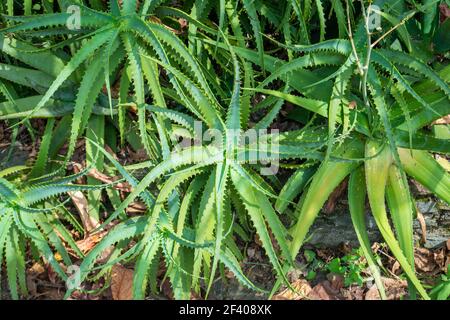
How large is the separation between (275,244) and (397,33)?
Result: 0.85 m

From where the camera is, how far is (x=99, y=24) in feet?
5.68

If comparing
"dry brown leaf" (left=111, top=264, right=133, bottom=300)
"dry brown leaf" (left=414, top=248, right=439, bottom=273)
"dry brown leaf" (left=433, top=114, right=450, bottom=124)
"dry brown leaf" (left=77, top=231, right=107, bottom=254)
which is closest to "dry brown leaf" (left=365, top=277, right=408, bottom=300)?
"dry brown leaf" (left=414, top=248, right=439, bottom=273)

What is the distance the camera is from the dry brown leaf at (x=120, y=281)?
2.00m

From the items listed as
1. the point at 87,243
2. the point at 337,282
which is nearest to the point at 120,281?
the point at 87,243

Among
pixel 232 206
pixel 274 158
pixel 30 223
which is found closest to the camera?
pixel 274 158

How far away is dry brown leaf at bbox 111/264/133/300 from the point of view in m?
2.00

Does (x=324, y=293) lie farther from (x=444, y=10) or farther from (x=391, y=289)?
(x=444, y=10)

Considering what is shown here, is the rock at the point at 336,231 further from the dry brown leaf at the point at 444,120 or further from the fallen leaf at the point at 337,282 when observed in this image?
the dry brown leaf at the point at 444,120

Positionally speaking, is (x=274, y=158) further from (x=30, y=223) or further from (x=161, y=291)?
(x=30, y=223)

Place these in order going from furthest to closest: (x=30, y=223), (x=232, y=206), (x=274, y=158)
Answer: (x=232, y=206), (x=30, y=223), (x=274, y=158)

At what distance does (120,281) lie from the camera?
2014 millimetres

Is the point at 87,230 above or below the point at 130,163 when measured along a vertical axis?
below
